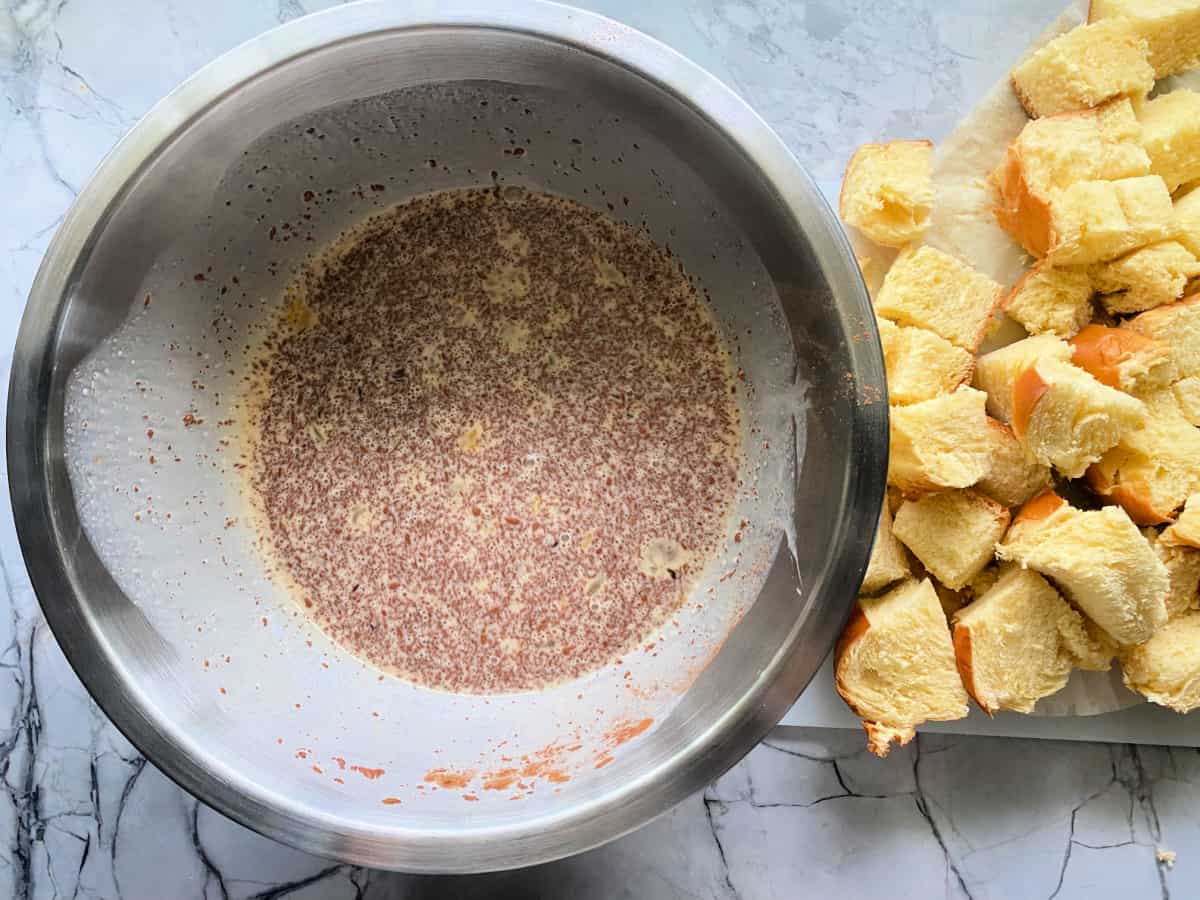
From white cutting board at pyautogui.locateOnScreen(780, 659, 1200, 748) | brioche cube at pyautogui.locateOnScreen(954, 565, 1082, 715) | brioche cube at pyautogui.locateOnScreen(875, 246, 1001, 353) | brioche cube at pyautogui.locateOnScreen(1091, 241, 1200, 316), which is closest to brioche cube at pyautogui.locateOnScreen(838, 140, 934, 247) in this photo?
brioche cube at pyautogui.locateOnScreen(875, 246, 1001, 353)

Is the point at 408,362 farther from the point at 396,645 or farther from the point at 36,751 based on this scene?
the point at 36,751

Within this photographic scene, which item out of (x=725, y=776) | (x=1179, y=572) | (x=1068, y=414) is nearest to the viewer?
(x=1068, y=414)

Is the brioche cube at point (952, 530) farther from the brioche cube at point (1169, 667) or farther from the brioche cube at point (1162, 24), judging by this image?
the brioche cube at point (1162, 24)

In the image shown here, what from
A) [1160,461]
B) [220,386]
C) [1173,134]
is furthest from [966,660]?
[220,386]

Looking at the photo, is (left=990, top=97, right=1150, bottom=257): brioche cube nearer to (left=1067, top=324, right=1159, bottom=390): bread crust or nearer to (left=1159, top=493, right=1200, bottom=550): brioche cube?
(left=1067, top=324, right=1159, bottom=390): bread crust

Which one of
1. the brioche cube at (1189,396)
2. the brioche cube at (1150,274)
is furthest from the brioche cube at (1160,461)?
the brioche cube at (1150,274)

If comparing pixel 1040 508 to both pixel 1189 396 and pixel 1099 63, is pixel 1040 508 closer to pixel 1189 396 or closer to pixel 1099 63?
pixel 1189 396
